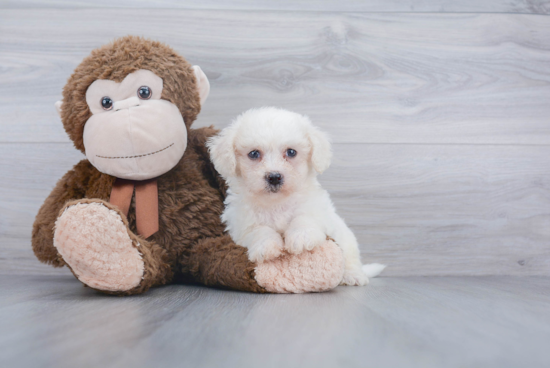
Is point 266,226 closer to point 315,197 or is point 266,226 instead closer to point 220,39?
point 315,197

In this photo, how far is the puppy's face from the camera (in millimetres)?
1009

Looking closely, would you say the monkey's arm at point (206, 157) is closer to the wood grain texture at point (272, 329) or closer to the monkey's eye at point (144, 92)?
the monkey's eye at point (144, 92)

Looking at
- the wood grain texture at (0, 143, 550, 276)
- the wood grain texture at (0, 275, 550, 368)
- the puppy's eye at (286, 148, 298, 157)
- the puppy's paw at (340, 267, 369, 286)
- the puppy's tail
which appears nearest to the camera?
the wood grain texture at (0, 275, 550, 368)

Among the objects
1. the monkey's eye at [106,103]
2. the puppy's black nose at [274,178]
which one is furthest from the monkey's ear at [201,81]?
the puppy's black nose at [274,178]

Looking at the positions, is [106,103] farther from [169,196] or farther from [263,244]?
[263,244]

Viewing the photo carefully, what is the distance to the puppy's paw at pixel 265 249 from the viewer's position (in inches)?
37.3

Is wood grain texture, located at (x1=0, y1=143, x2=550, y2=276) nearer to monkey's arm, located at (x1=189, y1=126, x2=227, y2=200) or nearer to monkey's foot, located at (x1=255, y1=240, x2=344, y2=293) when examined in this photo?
monkey's arm, located at (x1=189, y1=126, x2=227, y2=200)

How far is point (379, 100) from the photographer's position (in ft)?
4.86

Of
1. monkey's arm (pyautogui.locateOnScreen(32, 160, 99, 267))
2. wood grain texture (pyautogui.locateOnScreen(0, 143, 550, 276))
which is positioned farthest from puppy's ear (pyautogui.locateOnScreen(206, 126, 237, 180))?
wood grain texture (pyautogui.locateOnScreen(0, 143, 550, 276))

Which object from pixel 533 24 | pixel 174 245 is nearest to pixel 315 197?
pixel 174 245

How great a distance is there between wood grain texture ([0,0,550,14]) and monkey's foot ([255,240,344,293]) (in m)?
0.94

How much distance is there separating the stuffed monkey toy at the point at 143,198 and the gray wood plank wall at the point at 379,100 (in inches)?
14.7

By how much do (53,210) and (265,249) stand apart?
597mm

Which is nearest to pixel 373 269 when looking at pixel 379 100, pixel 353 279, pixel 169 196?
pixel 353 279
